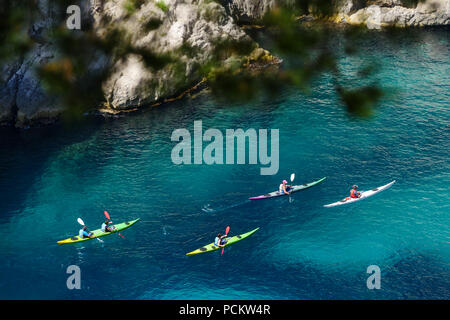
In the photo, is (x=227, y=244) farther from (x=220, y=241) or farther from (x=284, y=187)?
(x=284, y=187)

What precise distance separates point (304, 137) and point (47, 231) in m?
24.0

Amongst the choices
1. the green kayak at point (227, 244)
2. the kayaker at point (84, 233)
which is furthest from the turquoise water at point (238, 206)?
the kayaker at point (84, 233)

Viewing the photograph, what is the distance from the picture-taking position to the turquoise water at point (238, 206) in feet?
100

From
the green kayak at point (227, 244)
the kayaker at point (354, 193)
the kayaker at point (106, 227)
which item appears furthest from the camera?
the kayaker at point (354, 193)

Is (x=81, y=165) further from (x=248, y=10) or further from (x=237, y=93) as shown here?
(x=237, y=93)

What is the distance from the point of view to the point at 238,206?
122 feet

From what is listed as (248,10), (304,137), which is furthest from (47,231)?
(248,10)

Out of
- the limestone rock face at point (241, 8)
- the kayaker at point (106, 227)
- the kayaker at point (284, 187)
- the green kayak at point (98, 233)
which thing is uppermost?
the limestone rock face at point (241, 8)

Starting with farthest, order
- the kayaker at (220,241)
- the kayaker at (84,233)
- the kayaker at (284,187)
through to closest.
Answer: the kayaker at (284,187) → the kayaker at (84,233) → the kayaker at (220,241)

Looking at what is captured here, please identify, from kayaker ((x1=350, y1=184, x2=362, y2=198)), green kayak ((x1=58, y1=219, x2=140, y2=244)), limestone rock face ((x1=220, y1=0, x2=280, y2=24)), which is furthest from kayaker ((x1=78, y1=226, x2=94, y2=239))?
limestone rock face ((x1=220, y1=0, x2=280, y2=24))

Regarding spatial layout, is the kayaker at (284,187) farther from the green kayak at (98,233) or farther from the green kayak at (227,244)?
the green kayak at (98,233)

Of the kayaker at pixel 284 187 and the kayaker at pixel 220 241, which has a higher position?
the kayaker at pixel 284 187

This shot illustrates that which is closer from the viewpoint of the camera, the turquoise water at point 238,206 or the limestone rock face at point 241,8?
the turquoise water at point 238,206

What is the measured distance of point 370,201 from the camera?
36.8 metres
